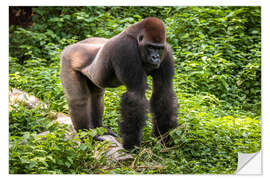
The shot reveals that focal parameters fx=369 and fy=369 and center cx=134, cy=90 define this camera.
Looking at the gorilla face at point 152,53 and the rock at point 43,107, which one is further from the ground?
the gorilla face at point 152,53

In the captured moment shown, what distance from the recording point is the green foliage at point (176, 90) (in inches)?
115

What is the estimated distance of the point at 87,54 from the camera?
3.54 meters

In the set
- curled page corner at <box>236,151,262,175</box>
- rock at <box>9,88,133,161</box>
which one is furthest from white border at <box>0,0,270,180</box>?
rock at <box>9,88,133,161</box>

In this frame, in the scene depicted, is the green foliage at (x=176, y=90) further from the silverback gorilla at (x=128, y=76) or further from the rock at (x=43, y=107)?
the silverback gorilla at (x=128, y=76)

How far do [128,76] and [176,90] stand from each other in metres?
1.51

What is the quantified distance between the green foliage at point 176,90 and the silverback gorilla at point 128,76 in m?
0.21

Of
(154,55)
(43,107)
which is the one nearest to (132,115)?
(154,55)

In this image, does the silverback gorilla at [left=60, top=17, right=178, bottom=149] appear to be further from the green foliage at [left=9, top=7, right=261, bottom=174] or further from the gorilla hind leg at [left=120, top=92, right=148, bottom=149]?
the green foliage at [left=9, top=7, right=261, bottom=174]

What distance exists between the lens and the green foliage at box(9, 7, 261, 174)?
2920 millimetres

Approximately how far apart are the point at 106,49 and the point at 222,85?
191 cm

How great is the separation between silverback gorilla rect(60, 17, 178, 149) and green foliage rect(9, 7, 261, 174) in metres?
0.21
